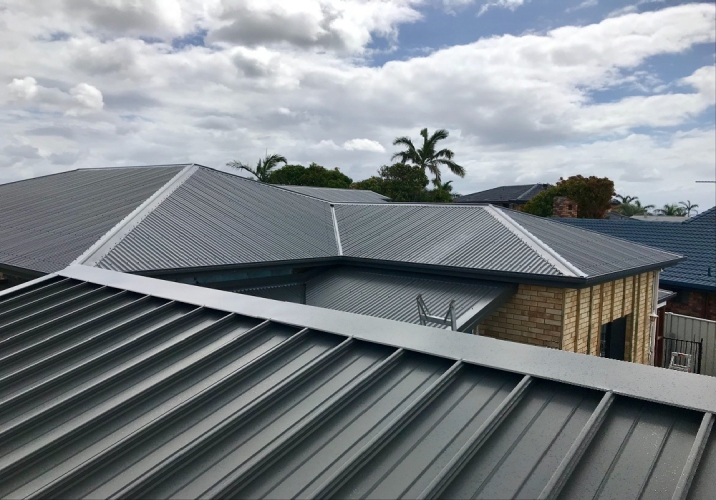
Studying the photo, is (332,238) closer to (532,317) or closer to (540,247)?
(540,247)

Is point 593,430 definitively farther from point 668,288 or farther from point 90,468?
point 668,288

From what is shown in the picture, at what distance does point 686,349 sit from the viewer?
51.1 feet

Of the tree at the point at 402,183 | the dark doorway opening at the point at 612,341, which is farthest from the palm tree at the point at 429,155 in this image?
the dark doorway opening at the point at 612,341

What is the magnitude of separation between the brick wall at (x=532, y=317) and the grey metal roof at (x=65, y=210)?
7784 mm

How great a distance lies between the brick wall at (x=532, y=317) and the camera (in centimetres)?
963

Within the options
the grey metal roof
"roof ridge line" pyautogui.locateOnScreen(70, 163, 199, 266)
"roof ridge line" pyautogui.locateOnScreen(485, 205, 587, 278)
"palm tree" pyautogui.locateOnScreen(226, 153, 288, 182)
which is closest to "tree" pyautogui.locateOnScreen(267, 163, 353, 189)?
"palm tree" pyautogui.locateOnScreen(226, 153, 288, 182)

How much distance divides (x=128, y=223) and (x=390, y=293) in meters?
5.33

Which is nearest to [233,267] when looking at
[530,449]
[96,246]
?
[96,246]

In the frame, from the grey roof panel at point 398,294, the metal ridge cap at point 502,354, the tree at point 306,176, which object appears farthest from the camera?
the tree at point 306,176

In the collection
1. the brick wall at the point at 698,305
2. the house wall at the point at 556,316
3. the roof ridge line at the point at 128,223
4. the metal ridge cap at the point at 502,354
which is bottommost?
the brick wall at the point at 698,305

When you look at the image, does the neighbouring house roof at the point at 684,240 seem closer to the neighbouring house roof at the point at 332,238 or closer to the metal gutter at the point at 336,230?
the neighbouring house roof at the point at 332,238

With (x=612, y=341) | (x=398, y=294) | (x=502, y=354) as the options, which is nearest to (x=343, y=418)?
(x=502, y=354)

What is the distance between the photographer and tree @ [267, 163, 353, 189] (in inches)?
1645

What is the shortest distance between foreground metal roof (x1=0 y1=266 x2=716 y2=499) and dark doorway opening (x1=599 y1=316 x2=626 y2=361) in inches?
429
